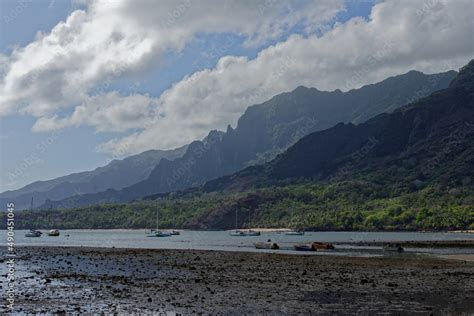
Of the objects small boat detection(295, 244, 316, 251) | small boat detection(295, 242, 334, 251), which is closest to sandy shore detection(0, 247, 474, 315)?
small boat detection(295, 244, 316, 251)

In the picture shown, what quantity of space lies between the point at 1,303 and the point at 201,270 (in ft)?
105

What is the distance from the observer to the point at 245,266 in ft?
245

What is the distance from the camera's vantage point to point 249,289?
49281mm

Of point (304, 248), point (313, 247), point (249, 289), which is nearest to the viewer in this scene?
point (249, 289)

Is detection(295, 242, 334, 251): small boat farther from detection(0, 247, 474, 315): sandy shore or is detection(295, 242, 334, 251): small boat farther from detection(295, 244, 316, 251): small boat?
detection(0, 247, 474, 315): sandy shore

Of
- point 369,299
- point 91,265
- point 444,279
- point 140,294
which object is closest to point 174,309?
point 140,294

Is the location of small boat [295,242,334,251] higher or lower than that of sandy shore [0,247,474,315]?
lower

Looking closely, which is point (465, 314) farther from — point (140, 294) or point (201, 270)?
point (201, 270)

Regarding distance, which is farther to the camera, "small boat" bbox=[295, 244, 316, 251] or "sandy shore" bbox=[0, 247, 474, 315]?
"small boat" bbox=[295, 244, 316, 251]

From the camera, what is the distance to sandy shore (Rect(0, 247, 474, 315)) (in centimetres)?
3835

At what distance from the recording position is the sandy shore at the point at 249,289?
38350 millimetres

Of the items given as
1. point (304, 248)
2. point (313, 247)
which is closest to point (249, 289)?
point (313, 247)

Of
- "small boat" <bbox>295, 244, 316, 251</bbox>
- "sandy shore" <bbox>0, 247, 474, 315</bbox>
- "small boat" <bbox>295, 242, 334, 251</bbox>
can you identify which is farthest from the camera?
"small boat" <bbox>295, 242, 334, 251</bbox>

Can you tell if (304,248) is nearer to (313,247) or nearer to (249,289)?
(313,247)
